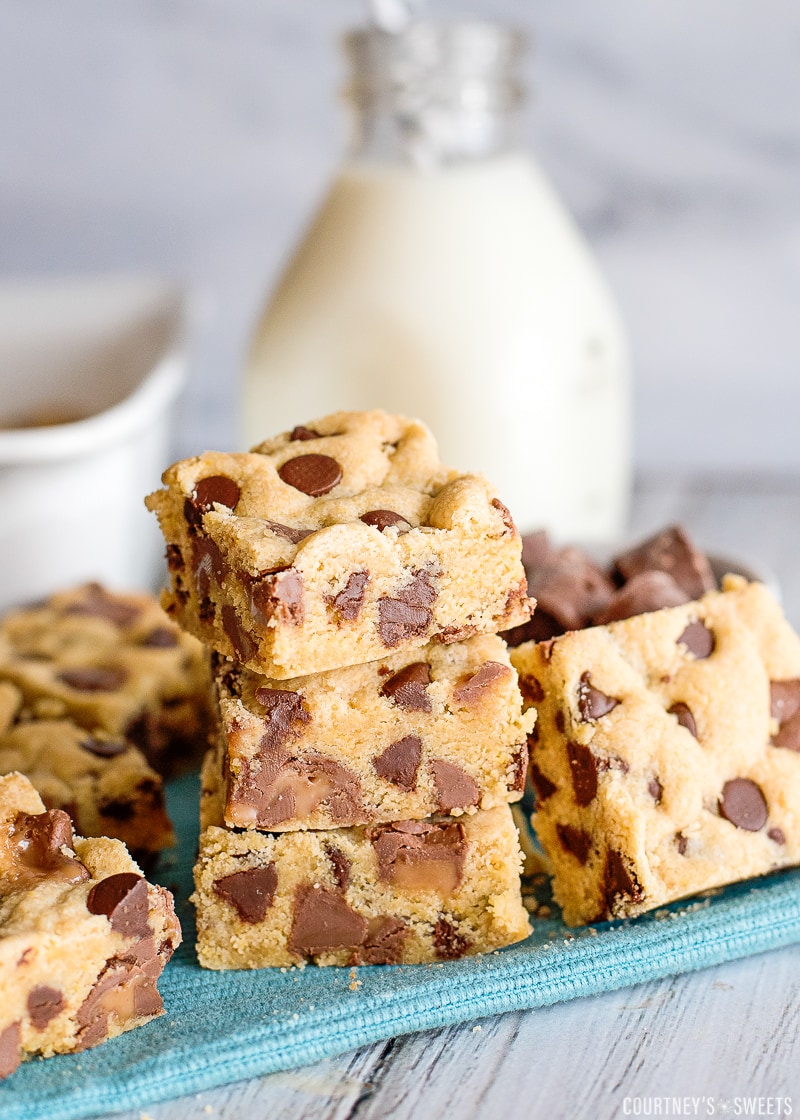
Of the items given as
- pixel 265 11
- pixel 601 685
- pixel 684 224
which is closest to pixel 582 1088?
pixel 601 685

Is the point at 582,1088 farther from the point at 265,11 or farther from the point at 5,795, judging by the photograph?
the point at 265,11

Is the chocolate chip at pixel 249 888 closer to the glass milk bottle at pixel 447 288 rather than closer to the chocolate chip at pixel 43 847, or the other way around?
the chocolate chip at pixel 43 847

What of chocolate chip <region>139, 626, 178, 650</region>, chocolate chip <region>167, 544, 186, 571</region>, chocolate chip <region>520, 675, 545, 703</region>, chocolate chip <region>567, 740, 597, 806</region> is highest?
chocolate chip <region>167, 544, 186, 571</region>

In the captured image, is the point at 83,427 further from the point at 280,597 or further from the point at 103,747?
the point at 280,597

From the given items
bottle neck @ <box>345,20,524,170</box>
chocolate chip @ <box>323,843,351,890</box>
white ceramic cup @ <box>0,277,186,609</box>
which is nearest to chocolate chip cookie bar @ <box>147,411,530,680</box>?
chocolate chip @ <box>323,843,351,890</box>

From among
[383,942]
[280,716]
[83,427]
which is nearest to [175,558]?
[280,716]

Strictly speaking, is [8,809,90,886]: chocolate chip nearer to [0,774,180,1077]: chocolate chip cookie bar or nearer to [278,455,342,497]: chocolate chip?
[0,774,180,1077]: chocolate chip cookie bar

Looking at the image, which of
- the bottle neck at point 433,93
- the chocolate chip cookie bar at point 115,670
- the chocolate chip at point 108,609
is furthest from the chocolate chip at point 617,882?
the bottle neck at point 433,93
